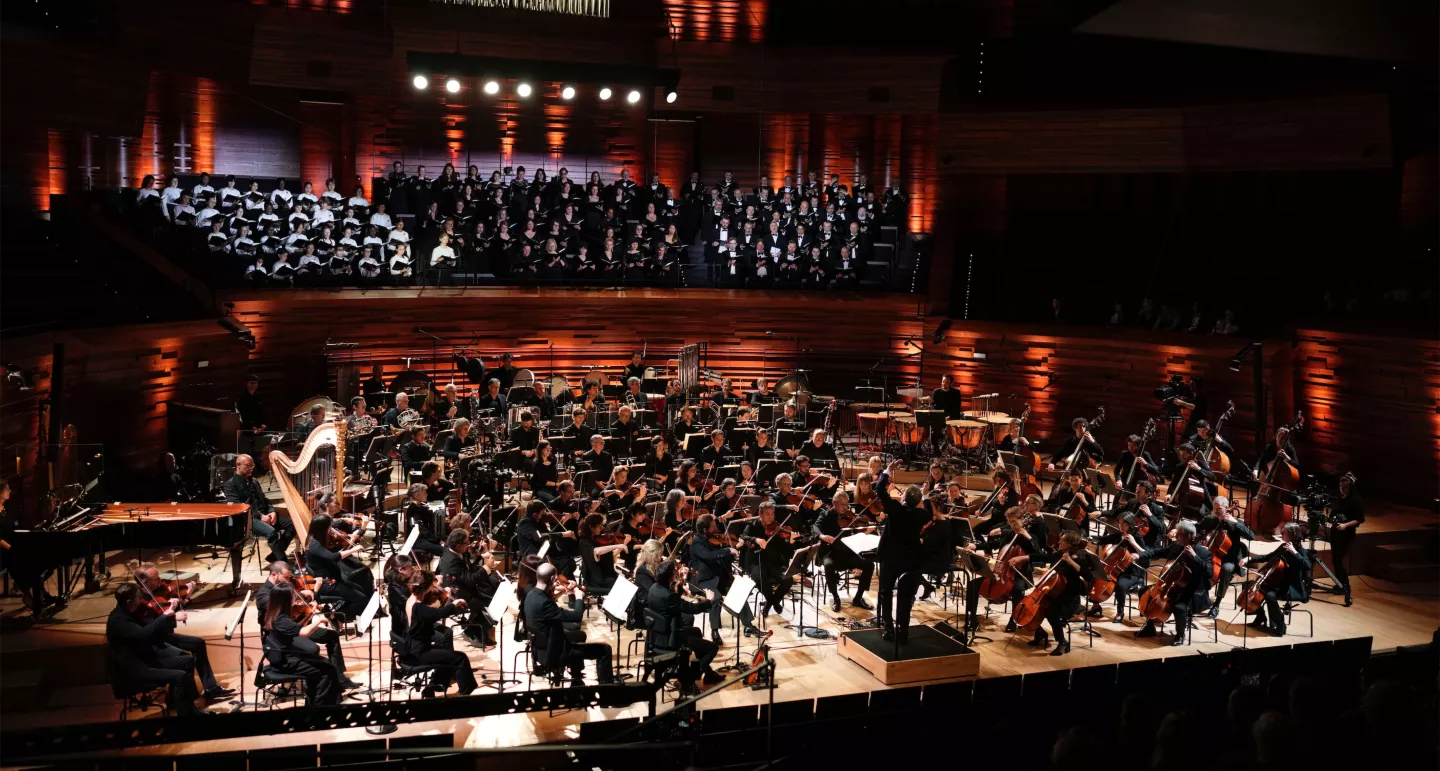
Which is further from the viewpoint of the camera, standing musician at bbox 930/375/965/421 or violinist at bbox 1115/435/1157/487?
standing musician at bbox 930/375/965/421

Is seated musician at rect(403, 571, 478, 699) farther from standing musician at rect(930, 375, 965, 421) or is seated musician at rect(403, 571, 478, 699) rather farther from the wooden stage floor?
standing musician at rect(930, 375, 965, 421)

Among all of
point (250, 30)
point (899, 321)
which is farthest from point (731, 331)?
point (250, 30)

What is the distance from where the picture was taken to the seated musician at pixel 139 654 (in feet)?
24.6

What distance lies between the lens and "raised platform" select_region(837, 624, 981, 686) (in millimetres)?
8766

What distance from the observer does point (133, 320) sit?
13797 mm

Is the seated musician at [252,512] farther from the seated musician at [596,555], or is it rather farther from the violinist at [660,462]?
the violinist at [660,462]

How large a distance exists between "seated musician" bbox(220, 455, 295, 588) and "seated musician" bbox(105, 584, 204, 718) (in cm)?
239

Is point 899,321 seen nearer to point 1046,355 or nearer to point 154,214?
point 1046,355

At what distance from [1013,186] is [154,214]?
1442 centimetres

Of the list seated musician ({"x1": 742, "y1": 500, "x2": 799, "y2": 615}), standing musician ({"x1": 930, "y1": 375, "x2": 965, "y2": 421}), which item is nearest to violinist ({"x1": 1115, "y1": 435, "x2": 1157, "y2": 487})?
standing musician ({"x1": 930, "y1": 375, "x2": 965, "y2": 421})

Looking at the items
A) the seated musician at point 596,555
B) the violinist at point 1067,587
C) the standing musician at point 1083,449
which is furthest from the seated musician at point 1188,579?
the seated musician at point 596,555

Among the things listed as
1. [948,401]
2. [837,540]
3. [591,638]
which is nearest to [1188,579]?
[837,540]

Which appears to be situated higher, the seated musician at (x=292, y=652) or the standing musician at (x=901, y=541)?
the standing musician at (x=901, y=541)

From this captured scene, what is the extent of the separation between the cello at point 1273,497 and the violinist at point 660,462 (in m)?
6.59
